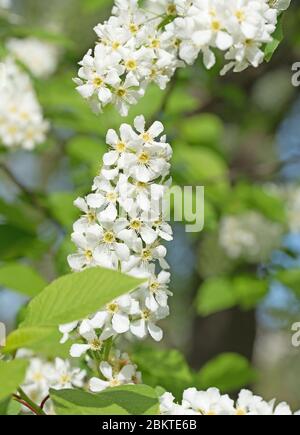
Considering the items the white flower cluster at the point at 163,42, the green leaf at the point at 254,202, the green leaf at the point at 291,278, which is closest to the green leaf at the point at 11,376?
the white flower cluster at the point at 163,42

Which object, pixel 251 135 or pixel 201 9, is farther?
pixel 251 135

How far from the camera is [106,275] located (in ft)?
5.32

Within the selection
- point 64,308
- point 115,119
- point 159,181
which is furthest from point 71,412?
point 115,119

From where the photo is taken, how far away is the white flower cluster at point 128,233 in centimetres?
188

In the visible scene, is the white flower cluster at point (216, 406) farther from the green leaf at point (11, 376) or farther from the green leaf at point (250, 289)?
the green leaf at point (250, 289)

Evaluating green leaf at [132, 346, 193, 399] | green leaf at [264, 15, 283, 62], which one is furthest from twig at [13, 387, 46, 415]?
green leaf at [264, 15, 283, 62]

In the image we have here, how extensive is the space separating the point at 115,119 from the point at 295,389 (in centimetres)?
1273

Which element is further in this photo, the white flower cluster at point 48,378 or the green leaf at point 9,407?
the white flower cluster at point 48,378

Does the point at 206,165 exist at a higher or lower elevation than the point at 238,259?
higher

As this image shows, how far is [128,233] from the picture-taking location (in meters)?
1.87

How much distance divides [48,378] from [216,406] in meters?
0.76

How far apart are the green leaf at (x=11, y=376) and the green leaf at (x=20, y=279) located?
158 cm

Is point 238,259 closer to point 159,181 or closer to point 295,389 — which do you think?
point 159,181

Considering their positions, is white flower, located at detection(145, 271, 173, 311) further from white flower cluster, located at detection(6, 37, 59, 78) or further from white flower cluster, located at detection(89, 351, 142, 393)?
white flower cluster, located at detection(6, 37, 59, 78)
